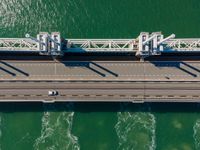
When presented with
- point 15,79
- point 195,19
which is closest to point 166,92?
point 195,19

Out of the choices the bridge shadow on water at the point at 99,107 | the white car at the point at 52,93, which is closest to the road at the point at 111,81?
the white car at the point at 52,93

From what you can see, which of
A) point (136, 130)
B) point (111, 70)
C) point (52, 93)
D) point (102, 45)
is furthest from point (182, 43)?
point (52, 93)

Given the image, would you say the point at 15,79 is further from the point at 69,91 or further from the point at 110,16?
the point at 110,16

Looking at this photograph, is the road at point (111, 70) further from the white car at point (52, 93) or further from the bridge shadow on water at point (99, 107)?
the bridge shadow on water at point (99, 107)

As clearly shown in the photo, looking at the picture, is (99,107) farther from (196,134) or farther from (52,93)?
(196,134)

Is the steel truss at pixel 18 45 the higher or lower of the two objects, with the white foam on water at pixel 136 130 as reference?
higher

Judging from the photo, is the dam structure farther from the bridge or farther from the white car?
the bridge

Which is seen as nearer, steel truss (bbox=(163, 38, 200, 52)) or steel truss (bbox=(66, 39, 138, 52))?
steel truss (bbox=(163, 38, 200, 52))

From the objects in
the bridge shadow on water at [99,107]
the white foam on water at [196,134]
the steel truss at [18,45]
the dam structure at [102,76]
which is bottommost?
the white foam on water at [196,134]

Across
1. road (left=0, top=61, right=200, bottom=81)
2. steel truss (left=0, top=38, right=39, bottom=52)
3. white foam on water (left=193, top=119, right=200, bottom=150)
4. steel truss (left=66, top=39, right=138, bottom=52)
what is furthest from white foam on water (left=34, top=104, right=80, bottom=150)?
white foam on water (left=193, top=119, right=200, bottom=150)
